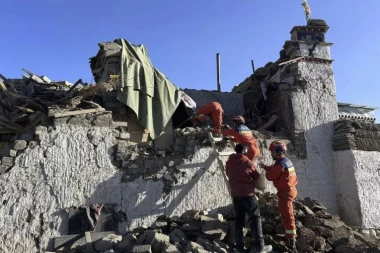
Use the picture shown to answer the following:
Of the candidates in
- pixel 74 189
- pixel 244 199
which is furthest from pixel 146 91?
pixel 244 199

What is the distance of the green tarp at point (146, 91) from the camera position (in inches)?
309

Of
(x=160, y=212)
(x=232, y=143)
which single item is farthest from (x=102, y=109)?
(x=232, y=143)

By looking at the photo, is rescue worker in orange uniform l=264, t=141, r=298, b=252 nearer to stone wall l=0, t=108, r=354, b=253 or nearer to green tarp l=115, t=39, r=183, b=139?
stone wall l=0, t=108, r=354, b=253

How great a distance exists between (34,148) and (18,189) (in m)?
0.77

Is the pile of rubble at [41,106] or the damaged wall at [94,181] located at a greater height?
the pile of rubble at [41,106]

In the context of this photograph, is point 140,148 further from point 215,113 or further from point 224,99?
point 224,99

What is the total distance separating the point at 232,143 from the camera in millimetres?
8203

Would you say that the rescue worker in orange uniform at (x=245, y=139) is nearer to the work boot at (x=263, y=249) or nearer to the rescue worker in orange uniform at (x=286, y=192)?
the rescue worker in orange uniform at (x=286, y=192)

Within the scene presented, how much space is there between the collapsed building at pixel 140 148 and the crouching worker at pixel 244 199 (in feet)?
3.21

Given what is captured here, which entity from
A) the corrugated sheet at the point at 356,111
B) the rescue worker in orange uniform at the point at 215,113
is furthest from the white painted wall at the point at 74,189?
the corrugated sheet at the point at 356,111

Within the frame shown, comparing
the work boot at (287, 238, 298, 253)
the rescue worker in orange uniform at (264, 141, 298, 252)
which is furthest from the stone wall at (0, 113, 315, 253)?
the work boot at (287, 238, 298, 253)

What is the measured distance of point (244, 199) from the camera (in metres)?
5.99

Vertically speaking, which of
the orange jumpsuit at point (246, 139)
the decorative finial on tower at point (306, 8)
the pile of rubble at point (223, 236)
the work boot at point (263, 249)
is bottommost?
the work boot at point (263, 249)

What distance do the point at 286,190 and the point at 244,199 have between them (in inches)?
28.9
